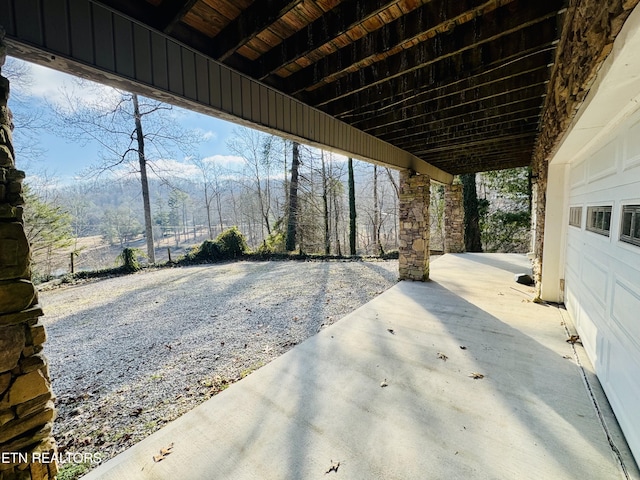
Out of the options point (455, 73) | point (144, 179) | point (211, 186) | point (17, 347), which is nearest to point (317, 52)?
point (455, 73)

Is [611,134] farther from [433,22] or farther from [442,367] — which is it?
[442,367]

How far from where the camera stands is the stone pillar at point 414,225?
18.1ft

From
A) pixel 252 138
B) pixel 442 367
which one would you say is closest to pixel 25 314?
pixel 442 367

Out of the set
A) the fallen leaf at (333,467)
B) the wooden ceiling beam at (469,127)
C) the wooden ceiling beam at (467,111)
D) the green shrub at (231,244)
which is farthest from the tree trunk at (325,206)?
the fallen leaf at (333,467)

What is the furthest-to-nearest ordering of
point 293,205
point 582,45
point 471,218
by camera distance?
point 293,205 < point 471,218 < point 582,45

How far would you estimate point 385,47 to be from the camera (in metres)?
2.03

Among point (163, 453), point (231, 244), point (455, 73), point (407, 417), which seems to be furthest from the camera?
point (231, 244)

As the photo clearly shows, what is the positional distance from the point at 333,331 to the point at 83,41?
3.36 meters

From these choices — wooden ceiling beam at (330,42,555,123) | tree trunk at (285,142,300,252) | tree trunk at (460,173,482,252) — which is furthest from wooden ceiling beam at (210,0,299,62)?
tree trunk at (460,173,482,252)

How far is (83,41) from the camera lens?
160 centimetres

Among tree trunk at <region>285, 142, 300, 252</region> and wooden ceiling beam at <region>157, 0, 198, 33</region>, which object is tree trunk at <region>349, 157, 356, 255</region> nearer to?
tree trunk at <region>285, 142, 300, 252</region>

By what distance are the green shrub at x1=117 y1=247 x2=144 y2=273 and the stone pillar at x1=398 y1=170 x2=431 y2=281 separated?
914cm

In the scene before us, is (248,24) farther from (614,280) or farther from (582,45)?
(614,280)

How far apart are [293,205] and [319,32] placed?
10.4 meters
